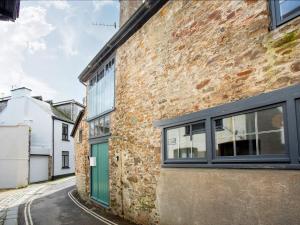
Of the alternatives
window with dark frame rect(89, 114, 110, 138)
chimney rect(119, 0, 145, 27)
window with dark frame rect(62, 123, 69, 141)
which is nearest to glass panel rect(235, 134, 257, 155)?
window with dark frame rect(89, 114, 110, 138)

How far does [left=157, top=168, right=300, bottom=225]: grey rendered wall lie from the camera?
4227 millimetres

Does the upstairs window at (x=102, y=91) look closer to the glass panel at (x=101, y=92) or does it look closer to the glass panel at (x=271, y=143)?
the glass panel at (x=101, y=92)

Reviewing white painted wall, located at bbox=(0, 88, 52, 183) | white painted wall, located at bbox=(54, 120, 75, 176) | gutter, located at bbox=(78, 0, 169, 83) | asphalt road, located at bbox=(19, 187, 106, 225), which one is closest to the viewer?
gutter, located at bbox=(78, 0, 169, 83)

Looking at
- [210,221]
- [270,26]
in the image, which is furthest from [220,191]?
[270,26]

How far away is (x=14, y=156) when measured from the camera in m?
21.1

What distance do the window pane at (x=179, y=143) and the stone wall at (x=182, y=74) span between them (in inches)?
15.9

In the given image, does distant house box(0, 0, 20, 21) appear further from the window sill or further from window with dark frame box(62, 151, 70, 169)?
window with dark frame box(62, 151, 70, 169)

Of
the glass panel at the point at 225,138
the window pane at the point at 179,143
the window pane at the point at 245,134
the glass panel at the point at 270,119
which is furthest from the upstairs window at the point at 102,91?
the glass panel at the point at 270,119

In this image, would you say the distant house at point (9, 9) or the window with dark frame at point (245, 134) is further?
the distant house at point (9, 9)

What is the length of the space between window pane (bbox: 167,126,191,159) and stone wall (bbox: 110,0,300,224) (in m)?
0.40

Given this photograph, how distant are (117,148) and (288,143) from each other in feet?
22.3

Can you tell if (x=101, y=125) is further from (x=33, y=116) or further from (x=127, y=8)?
(x=33, y=116)

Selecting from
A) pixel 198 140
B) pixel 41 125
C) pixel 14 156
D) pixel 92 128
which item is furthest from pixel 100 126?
pixel 41 125

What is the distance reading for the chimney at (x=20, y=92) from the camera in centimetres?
2573
